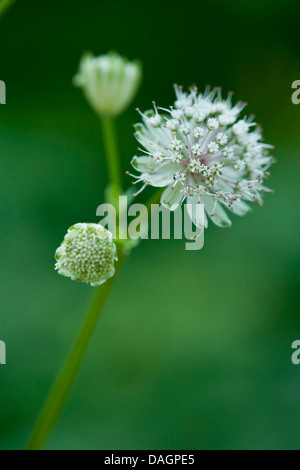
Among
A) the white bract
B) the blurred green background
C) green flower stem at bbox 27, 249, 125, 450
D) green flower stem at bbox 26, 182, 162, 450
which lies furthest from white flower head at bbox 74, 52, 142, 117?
the blurred green background

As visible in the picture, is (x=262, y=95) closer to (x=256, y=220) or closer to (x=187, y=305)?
(x=256, y=220)

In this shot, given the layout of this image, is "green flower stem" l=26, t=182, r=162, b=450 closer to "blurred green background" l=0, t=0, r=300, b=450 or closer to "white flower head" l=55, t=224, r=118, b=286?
"white flower head" l=55, t=224, r=118, b=286

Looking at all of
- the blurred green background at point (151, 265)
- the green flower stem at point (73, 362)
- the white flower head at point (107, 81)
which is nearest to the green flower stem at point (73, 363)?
the green flower stem at point (73, 362)

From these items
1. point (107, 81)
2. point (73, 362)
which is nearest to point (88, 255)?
point (73, 362)

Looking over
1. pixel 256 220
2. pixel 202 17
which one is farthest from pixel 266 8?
pixel 256 220

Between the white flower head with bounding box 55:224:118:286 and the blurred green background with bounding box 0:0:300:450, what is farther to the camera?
the blurred green background with bounding box 0:0:300:450
